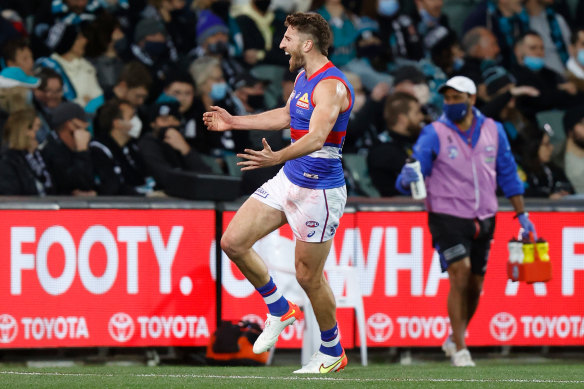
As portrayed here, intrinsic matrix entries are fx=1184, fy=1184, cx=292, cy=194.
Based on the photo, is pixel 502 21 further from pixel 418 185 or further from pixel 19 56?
pixel 19 56

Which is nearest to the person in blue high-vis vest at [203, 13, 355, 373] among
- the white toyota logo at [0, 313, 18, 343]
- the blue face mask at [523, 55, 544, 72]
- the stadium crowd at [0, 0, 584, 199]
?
the white toyota logo at [0, 313, 18, 343]

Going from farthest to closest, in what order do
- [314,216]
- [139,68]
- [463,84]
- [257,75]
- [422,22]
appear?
[422,22] < [257,75] < [139,68] < [463,84] < [314,216]

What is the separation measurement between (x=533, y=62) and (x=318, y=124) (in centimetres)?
769

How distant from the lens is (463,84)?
1040 centimetres

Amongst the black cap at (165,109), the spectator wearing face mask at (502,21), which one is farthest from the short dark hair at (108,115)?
the spectator wearing face mask at (502,21)

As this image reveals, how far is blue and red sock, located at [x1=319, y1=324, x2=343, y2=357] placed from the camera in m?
8.54

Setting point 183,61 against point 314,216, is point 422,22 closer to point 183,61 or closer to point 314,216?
point 183,61

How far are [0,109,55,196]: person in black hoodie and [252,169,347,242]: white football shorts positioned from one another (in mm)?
3906

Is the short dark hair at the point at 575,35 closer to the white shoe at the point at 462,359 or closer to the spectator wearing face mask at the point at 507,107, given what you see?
the spectator wearing face mask at the point at 507,107

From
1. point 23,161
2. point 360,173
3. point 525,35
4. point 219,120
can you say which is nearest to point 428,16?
point 525,35

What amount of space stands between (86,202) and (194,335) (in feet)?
5.18

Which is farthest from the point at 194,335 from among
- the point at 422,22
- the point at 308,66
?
the point at 422,22

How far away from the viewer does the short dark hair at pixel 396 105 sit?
13070 millimetres

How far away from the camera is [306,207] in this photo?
8195mm
